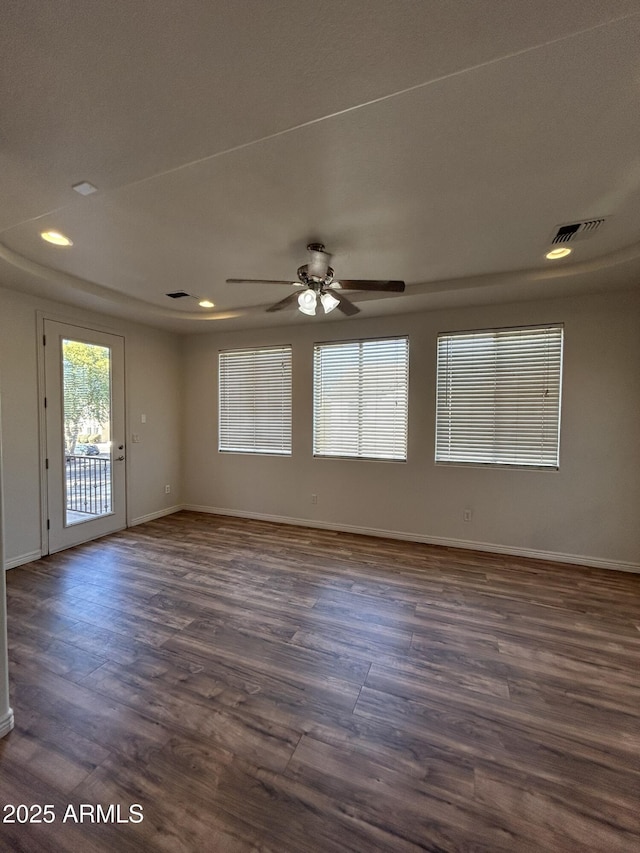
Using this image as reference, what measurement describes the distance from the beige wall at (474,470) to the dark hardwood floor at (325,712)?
2.14 ft

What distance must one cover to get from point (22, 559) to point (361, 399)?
3.89 m

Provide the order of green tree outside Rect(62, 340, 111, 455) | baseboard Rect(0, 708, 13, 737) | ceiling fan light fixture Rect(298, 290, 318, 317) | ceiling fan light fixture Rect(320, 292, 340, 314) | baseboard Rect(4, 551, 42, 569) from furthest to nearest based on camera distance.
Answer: green tree outside Rect(62, 340, 111, 455) < baseboard Rect(4, 551, 42, 569) < ceiling fan light fixture Rect(320, 292, 340, 314) < ceiling fan light fixture Rect(298, 290, 318, 317) < baseboard Rect(0, 708, 13, 737)

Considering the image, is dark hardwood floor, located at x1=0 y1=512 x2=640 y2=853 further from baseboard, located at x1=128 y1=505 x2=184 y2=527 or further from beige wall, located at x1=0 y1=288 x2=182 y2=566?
baseboard, located at x1=128 y1=505 x2=184 y2=527

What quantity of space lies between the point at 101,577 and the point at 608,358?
17.0 ft

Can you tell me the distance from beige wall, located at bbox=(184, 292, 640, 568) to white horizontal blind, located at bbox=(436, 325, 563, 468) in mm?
110

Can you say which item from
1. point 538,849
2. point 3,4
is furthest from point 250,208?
point 538,849

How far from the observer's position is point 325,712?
1731 millimetres

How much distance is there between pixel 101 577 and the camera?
3145 mm

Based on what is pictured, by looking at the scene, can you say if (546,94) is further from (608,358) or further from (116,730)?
(116,730)

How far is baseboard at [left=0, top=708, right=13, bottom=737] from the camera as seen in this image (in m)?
1.60

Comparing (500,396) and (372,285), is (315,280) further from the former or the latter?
Answer: (500,396)

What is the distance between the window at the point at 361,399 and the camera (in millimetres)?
4156

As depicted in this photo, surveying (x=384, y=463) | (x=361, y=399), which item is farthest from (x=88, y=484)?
(x=384, y=463)

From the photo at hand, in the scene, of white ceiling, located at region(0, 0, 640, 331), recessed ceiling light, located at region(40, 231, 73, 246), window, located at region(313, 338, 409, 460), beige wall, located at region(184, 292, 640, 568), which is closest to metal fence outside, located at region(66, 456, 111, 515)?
beige wall, located at region(184, 292, 640, 568)
